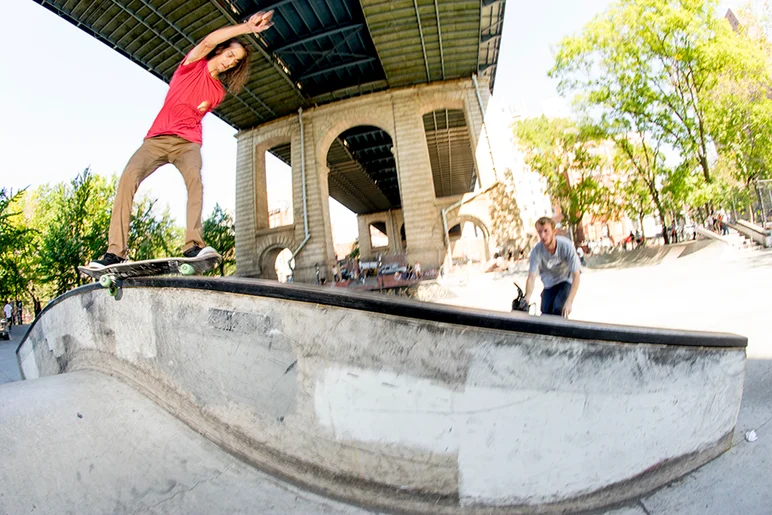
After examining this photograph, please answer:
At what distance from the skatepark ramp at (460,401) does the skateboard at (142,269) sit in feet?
3.20

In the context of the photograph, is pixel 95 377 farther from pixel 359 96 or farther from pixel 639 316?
pixel 359 96

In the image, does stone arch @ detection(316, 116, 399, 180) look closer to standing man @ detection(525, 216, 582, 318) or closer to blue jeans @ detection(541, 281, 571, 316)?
standing man @ detection(525, 216, 582, 318)

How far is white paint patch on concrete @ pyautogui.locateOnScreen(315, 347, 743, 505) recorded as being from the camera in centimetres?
145

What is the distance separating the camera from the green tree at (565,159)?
1983 cm

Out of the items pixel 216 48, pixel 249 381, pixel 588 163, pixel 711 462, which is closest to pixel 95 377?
pixel 249 381

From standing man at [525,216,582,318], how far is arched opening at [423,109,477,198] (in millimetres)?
22974

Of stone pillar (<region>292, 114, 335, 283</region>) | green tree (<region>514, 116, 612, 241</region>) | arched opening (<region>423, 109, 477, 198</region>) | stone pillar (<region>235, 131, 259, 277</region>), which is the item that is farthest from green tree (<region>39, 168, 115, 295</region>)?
green tree (<region>514, 116, 612, 241</region>)

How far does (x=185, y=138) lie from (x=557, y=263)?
127 inches

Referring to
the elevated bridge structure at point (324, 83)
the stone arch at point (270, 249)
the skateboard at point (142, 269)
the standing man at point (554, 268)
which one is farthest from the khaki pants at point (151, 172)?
the stone arch at point (270, 249)

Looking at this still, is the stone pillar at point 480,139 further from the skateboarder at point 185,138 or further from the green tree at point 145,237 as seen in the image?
the skateboarder at point 185,138

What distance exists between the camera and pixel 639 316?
549 cm

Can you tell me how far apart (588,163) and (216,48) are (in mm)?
21406

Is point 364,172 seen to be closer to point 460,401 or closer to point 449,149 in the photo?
point 449,149

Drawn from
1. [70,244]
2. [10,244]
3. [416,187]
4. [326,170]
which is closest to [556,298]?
[416,187]
